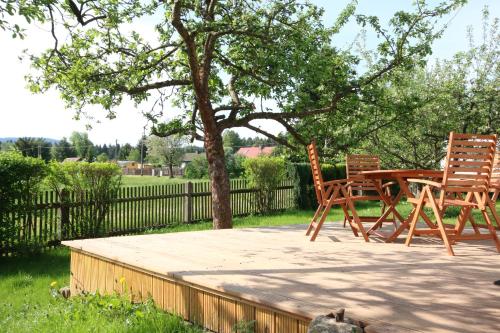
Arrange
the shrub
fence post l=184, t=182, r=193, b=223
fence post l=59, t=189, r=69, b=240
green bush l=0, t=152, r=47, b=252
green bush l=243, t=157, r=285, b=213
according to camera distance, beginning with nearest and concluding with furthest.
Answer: green bush l=0, t=152, r=47, b=252 < fence post l=59, t=189, r=69, b=240 < fence post l=184, t=182, r=193, b=223 < green bush l=243, t=157, r=285, b=213 < the shrub

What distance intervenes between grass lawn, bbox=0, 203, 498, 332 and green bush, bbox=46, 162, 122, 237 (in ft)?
6.31

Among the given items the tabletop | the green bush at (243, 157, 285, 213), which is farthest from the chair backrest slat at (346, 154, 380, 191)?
the green bush at (243, 157, 285, 213)

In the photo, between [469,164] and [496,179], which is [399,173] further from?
[496,179]

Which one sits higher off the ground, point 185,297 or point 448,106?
point 448,106

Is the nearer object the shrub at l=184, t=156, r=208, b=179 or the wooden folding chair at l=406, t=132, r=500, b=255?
the wooden folding chair at l=406, t=132, r=500, b=255

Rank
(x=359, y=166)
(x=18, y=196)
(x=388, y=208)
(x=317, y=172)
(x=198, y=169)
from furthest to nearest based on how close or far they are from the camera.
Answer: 1. (x=198, y=169)
2. (x=18, y=196)
3. (x=359, y=166)
4. (x=388, y=208)
5. (x=317, y=172)

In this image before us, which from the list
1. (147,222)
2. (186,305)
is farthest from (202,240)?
(147,222)

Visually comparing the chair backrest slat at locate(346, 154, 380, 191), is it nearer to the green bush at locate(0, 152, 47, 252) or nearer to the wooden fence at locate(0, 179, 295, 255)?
the green bush at locate(0, 152, 47, 252)

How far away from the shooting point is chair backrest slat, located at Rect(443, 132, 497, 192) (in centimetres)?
484

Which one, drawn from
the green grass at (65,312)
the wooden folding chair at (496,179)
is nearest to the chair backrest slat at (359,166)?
the wooden folding chair at (496,179)

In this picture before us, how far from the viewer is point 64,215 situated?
33.4ft

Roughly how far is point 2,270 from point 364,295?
23.1 ft

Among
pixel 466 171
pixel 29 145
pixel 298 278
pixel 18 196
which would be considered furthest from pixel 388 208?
pixel 29 145

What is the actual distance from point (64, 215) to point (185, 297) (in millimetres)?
7105
